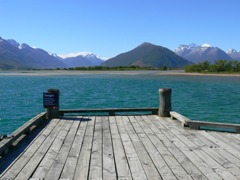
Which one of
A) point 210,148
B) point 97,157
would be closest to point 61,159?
point 97,157

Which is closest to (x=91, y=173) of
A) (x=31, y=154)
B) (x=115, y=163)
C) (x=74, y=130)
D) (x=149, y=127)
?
(x=115, y=163)

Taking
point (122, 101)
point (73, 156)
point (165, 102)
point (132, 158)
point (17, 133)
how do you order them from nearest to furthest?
1. point (132, 158)
2. point (73, 156)
3. point (17, 133)
4. point (165, 102)
5. point (122, 101)

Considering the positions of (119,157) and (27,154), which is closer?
(119,157)

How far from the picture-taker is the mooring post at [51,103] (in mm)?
11453

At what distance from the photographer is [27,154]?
714 cm

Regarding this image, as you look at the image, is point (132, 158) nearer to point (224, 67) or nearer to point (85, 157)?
point (85, 157)

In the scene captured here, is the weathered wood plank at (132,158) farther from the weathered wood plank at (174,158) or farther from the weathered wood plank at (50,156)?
the weathered wood plank at (50,156)

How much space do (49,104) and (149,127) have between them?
145 inches

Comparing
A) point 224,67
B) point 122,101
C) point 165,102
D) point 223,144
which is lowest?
point 122,101

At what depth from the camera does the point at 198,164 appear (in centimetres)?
645

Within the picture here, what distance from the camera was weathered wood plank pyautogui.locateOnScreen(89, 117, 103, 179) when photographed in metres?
5.91

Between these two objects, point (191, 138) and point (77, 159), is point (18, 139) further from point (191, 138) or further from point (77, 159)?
point (191, 138)

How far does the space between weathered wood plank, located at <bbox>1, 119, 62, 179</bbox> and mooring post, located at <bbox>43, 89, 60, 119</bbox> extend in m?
1.31

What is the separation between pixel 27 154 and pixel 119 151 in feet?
6.55
